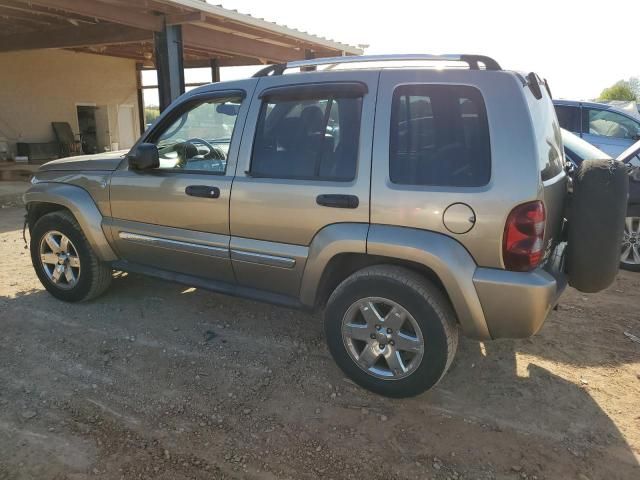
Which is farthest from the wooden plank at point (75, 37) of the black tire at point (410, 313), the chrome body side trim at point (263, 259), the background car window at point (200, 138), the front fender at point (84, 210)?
the black tire at point (410, 313)

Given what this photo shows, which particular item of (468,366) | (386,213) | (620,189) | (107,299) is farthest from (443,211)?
(107,299)

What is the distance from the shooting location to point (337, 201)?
2.89m

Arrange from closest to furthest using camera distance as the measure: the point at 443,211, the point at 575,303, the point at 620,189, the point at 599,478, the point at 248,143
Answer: the point at 599,478 → the point at 443,211 → the point at 620,189 → the point at 248,143 → the point at 575,303

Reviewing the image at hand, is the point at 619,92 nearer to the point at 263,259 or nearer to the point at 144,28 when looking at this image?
the point at 144,28

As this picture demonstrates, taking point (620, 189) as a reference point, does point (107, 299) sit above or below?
below

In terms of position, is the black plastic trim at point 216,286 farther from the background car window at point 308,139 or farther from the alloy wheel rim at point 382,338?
the background car window at point 308,139

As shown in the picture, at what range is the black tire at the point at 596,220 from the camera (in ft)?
9.05

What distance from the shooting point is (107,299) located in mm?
4477

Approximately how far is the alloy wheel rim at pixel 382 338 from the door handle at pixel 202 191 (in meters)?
1.21

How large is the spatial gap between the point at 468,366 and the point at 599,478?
1091 millimetres

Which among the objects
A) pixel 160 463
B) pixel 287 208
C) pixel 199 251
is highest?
pixel 287 208

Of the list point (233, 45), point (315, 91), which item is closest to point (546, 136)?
point (315, 91)

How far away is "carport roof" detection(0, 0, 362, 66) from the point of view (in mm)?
8203

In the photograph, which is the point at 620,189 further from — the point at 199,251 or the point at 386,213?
the point at 199,251
